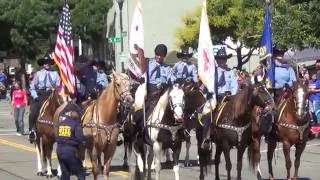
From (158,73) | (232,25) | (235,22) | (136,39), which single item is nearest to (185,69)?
(158,73)

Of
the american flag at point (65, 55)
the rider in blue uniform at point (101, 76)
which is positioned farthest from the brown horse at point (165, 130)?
the rider in blue uniform at point (101, 76)

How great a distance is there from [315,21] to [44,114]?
9362 mm

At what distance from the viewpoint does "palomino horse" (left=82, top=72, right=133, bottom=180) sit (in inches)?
498

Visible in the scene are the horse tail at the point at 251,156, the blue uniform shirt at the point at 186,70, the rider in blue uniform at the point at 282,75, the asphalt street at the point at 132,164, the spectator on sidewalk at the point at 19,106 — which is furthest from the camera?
the spectator on sidewalk at the point at 19,106

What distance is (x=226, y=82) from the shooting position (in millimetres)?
14016

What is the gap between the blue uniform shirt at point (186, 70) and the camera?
50.5 feet

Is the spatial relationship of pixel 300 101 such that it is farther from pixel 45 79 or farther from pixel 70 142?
pixel 45 79

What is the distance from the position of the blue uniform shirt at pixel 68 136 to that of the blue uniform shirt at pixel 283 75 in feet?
16.2

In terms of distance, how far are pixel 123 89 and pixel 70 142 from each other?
1971 millimetres

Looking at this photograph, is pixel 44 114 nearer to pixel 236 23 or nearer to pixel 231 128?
pixel 231 128

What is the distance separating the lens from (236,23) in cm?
4406

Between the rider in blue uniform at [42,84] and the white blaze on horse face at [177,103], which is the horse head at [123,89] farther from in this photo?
the rider in blue uniform at [42,84]

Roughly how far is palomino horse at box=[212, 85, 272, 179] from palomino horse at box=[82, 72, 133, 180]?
1.80 m

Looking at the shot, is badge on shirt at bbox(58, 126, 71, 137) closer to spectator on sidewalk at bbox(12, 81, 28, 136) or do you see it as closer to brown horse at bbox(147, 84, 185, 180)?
brown horse at bbox(147, 84, 185, 180)
